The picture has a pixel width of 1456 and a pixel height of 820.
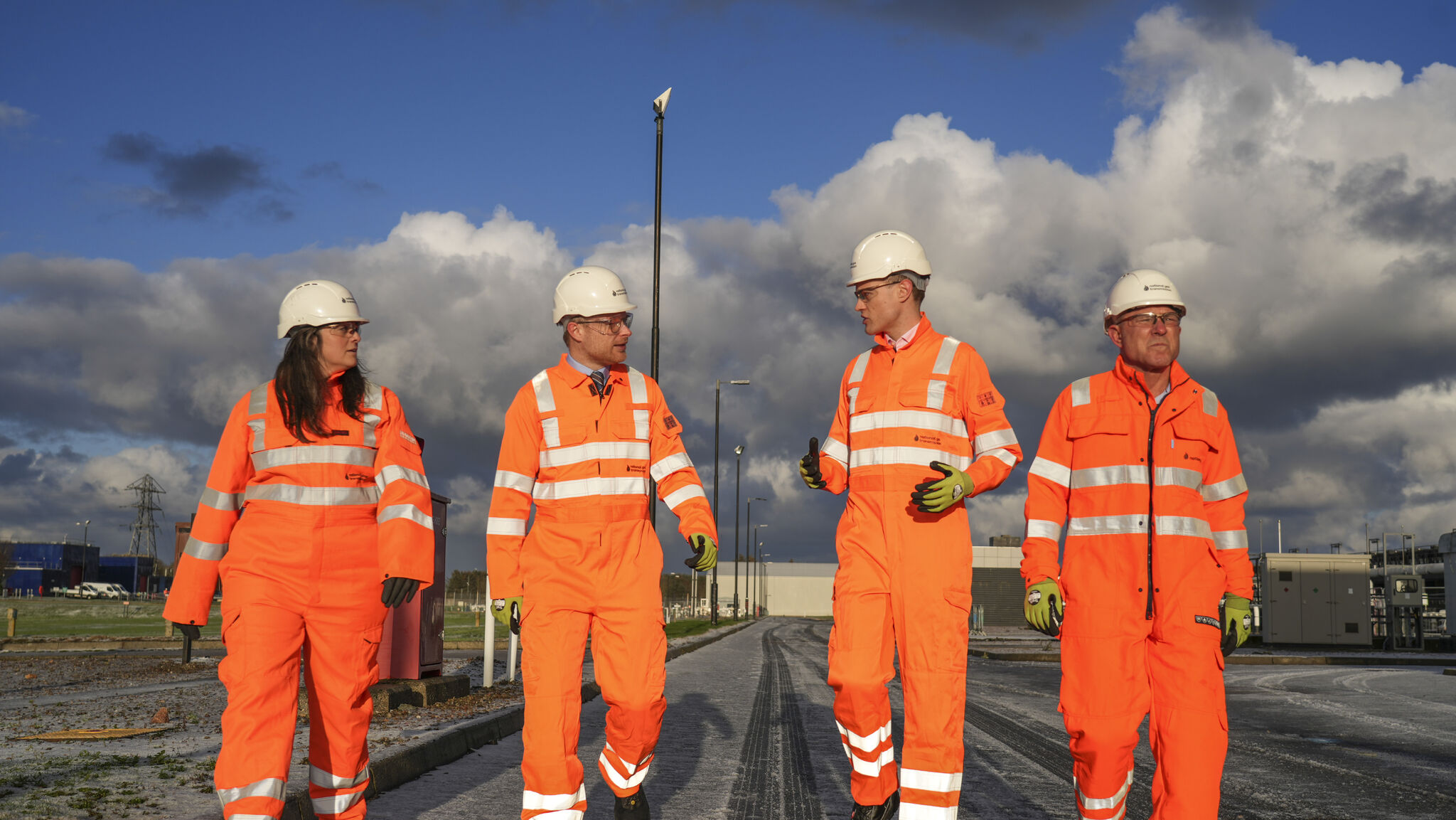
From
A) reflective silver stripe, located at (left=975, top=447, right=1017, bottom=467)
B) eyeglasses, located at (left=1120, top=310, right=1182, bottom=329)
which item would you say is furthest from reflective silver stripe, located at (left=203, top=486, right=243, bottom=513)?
eyeglasses, located at (left=1120, top=310, right=1182, bottom=329)

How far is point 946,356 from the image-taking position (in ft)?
15.7

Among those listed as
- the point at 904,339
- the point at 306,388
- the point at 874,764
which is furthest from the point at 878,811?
the point at 306,388

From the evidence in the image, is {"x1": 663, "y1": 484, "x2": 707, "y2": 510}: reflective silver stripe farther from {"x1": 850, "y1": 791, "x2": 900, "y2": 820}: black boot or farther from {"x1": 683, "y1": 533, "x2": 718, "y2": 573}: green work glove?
{"x1": 850, "y1": 791, "x2": 900, "y2": 820}: black boot

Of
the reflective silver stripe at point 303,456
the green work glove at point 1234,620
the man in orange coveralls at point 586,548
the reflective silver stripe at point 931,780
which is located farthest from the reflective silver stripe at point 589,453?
the green work glove at point 1234,620

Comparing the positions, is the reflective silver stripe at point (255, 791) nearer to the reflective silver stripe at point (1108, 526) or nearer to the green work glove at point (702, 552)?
the green work glove at point (702, 552)

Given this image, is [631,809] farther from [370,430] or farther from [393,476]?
[370,430]

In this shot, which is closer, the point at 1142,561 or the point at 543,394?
the point at 1142,561

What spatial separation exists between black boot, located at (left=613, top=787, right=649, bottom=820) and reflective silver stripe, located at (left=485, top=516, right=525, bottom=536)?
4.05 feet

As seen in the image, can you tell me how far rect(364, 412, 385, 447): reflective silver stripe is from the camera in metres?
4.60

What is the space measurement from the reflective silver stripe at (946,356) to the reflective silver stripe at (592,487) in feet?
4.70

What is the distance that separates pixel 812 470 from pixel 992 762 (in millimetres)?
3863

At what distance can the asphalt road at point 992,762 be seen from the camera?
5.87 metres

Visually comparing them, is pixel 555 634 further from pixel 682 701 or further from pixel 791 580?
pixel 791 580

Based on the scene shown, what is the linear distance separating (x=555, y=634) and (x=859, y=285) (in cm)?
210
